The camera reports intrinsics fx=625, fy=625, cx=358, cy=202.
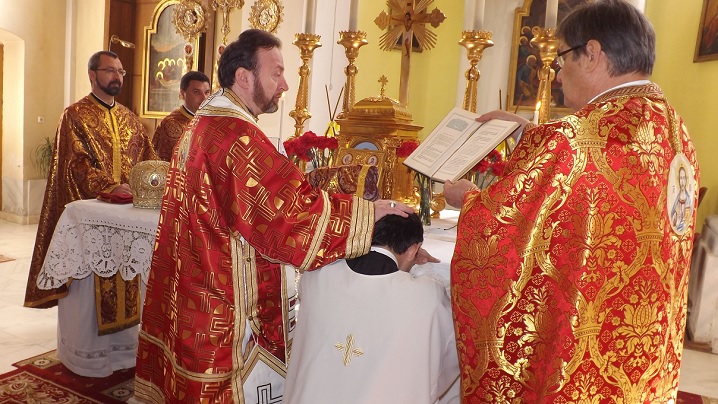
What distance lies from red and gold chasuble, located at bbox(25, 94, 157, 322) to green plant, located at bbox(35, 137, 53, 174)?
5382 mm

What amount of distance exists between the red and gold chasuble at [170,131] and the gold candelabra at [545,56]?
10.6 ft

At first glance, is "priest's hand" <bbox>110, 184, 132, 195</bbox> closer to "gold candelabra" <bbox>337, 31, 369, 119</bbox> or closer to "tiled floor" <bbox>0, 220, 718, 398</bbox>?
"tiled floor" <bbox>0, 220, 718, 398</bbox>

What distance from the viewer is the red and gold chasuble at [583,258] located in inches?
71.4

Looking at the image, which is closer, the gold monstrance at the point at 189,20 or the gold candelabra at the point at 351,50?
the gold candelabra at the point at 351,50

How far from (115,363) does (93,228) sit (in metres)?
1.05

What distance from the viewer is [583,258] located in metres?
1.81

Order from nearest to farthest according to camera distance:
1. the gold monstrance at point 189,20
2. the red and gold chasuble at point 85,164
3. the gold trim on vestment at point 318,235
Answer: the gold trim on vestment at point 318,235 → the red and gold chasuble at point 85,164 → the gold monstrance at point 189,20

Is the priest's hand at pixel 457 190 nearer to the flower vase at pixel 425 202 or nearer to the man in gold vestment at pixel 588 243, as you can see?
the man in gold vestment at pixel 588 243

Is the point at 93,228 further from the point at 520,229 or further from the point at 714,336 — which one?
the point at 714,336

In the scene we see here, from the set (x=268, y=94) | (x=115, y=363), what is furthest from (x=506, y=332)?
(x=115, y=363)

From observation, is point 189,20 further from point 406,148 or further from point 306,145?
point 406,148

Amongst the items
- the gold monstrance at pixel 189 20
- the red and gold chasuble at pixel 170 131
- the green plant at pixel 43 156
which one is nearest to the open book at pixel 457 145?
the red and gold chasuble at pixel 170 131

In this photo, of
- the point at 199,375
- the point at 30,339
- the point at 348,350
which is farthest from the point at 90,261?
the point at 348,350

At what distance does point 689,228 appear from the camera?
1.98 m
